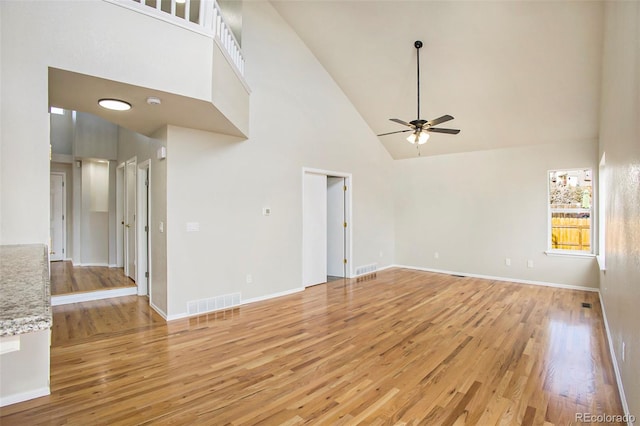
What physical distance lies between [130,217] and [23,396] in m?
3.98

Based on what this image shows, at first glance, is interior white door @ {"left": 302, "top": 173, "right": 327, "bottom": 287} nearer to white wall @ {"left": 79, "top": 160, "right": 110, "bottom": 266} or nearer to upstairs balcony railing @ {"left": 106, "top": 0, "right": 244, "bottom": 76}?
upstairs balcony railing @ {"left": 106, "top": 0, "right": 244, "bottom": 76}

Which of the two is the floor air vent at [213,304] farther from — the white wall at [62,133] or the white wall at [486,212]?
the white wall at [62,133]

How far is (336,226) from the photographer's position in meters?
6.61

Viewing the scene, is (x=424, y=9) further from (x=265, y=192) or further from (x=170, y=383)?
(x=170, y=383)

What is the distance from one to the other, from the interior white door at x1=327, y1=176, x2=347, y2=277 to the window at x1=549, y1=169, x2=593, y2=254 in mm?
3869

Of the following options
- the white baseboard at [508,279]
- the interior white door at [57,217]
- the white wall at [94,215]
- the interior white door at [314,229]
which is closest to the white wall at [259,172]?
the interior white door at [314,229]

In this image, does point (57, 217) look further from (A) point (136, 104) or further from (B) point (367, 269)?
(B) point (367, 269)

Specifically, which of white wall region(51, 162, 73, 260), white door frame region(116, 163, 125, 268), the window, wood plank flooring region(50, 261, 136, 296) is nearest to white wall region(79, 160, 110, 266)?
wood plank flooring region(50, 261, 136, 296)

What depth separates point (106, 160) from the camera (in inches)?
270

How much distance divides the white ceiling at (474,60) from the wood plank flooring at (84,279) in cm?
533

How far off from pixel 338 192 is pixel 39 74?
495 centimetres

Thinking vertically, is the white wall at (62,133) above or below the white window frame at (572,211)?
above

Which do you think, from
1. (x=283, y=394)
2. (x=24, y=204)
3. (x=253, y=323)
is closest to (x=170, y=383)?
(x=283, y=394)

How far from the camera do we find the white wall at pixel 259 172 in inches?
160
